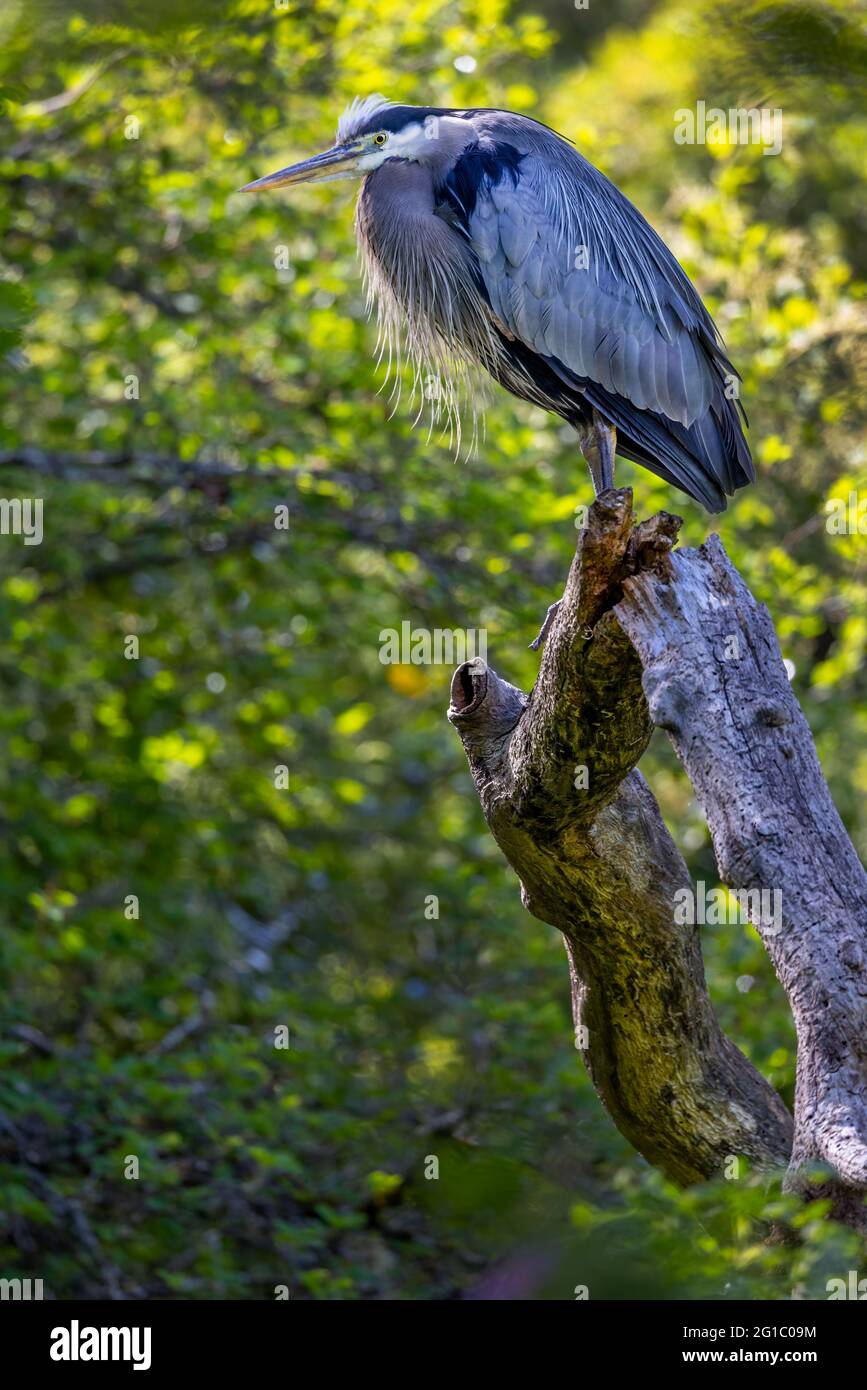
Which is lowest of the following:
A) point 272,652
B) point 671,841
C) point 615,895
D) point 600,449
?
point 615,895

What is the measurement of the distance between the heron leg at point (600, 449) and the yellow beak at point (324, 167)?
129 cm

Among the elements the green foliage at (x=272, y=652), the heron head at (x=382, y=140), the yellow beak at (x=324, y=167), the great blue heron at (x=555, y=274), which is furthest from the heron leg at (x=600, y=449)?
the yellow beak at (x=324, y=167)

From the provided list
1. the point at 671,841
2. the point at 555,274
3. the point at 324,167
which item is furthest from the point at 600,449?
the point at 671,841

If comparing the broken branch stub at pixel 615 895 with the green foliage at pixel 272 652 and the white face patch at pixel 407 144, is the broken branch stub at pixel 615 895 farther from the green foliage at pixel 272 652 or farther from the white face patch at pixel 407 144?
the white face patch at pixel 407 144

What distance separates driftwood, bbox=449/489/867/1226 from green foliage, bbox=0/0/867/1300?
54.4 inches

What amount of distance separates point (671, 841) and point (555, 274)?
92.6 inches

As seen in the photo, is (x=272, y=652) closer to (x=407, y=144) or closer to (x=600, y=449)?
(x=600, y=449)

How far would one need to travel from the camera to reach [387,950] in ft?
26.2

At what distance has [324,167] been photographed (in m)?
5.46

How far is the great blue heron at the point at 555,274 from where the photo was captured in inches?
208

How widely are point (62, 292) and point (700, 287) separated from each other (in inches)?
130

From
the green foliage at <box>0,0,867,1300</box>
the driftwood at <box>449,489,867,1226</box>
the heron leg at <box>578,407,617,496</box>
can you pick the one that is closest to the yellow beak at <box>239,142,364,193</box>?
the green foliage at <box>0,0,867,1300</box>

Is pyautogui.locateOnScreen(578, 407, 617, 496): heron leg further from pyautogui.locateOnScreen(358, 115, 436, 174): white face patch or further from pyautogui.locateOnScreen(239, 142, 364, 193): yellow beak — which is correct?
pyautogui.locateOnScreen(239, 142, 364, 193): yellow beak

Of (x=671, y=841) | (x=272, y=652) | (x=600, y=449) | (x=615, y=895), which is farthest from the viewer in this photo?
(x=272, y=652)
